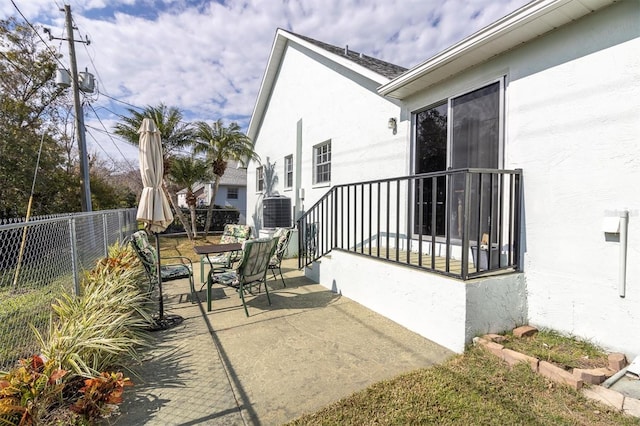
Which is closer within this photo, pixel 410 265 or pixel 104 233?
pixel 410 265

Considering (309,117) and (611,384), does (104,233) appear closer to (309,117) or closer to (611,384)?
(309,117)

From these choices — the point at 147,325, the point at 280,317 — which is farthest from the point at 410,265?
the point at 147,325

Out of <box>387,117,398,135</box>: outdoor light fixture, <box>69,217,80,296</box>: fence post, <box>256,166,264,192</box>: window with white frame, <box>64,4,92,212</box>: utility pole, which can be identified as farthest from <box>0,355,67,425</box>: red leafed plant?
<box>256,166,264,192</box>: window with white frame

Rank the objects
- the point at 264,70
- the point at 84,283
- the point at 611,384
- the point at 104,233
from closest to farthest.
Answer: the point at 611,384 < the point at 84,283 < the point at 104,233 < the point at 264,70

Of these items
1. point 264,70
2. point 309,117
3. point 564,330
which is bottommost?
Result: point 564,330

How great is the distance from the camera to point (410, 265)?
12.8ft

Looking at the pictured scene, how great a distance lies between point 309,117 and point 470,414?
8261 millimetres

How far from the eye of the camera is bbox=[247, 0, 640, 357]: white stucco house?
9.52 ft

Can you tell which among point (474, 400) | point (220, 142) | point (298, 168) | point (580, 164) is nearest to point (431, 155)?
point (580, 164)

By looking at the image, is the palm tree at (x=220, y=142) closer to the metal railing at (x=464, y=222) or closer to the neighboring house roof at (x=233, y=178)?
the metal railing at (x=464, y=222)

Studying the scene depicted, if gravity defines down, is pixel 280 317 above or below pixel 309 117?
below

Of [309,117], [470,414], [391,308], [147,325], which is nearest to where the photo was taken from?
[470,414]

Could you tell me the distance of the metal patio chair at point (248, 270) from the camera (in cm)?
430

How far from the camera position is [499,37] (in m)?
3.57
